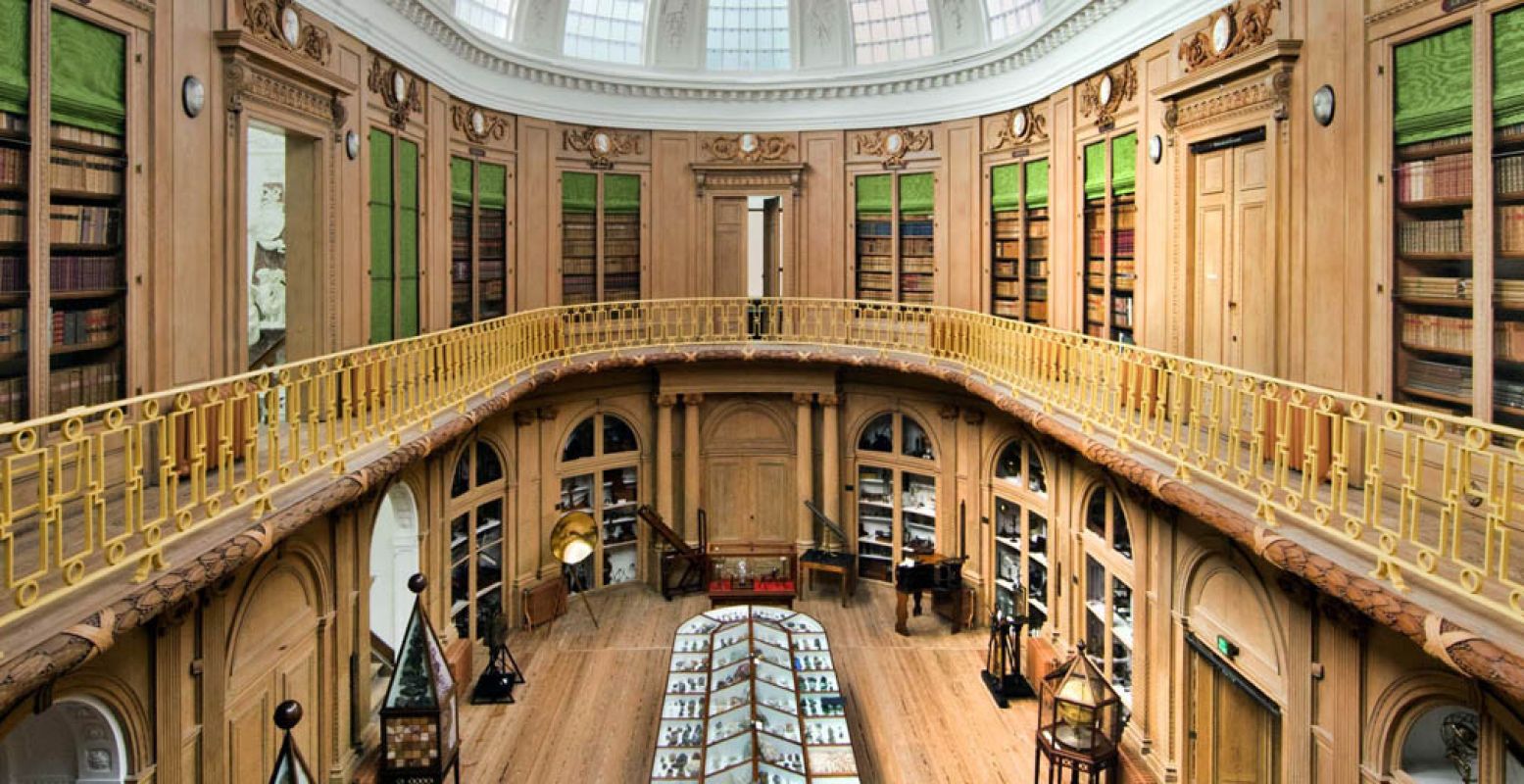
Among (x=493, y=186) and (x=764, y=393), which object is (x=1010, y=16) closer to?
(x=764, y=393)

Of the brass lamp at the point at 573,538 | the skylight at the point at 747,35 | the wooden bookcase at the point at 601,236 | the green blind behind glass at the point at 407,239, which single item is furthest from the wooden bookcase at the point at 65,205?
the skylight at the point at 747,35

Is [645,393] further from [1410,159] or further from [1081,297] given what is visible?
[1410,159]

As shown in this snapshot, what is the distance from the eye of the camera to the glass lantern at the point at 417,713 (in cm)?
693

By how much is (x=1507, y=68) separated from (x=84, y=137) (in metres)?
7.39

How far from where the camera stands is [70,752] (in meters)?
5.02

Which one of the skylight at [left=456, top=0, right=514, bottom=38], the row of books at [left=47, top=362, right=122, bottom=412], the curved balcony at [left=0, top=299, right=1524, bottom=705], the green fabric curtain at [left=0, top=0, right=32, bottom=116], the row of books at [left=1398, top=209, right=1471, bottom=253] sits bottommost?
the curved balcony at [left=0, top=299, right=1524, bottom=705]

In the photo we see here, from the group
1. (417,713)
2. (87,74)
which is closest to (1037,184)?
(417,713)

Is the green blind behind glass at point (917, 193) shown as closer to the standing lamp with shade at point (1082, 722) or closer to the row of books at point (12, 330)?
the standing lamp with shade at point (1082, 722)

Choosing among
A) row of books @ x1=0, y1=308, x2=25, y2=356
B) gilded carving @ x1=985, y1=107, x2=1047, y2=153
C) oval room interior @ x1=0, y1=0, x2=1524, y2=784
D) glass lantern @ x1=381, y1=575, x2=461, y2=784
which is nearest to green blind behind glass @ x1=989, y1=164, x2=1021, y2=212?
oval room interior @ x1=0, y1=0, x2=1524, y2=784

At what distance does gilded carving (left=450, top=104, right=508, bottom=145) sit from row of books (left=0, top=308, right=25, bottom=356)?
696 centimetres

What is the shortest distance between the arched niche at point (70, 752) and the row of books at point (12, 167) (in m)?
2.61

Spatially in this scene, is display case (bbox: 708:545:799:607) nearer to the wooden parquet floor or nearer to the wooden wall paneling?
the wooden parquet floor

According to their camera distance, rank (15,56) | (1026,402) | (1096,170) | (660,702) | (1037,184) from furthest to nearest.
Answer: (1037,184), (1096,170), (660,702), (1026,402), (15,56)

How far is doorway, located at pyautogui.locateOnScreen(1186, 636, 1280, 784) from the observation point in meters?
7.06
